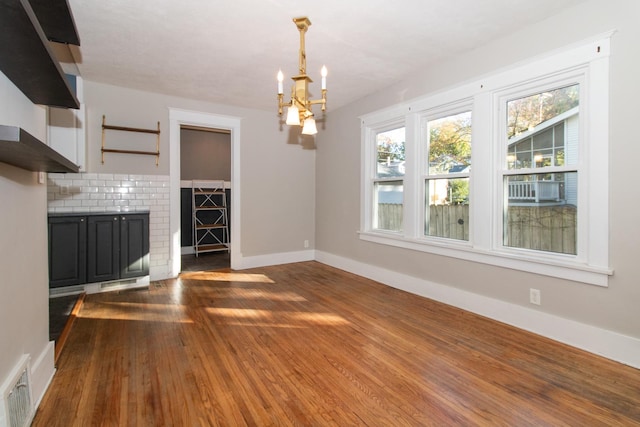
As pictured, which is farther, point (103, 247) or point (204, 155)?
point (204, 155)

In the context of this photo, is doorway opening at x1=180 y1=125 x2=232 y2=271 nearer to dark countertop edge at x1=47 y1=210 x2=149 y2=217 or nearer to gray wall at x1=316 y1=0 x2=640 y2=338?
dark countertop edge at x1=47 y1=210 x2=149 y2=217


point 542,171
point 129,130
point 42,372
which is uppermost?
point 129,130

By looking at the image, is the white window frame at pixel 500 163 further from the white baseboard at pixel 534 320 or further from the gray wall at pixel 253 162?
the gray wall at pixel 253 162

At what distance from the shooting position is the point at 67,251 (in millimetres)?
3670

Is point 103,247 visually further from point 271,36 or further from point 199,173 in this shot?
point 199,173

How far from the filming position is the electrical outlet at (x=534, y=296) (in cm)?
280

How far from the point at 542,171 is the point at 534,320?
1293 mm

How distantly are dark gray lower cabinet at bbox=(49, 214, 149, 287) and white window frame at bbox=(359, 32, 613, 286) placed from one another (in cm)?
307

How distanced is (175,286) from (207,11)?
3246 millimetres

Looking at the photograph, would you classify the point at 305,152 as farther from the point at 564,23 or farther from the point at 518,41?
the point at 564,23

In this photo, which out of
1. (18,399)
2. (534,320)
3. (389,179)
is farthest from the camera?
(389,179)

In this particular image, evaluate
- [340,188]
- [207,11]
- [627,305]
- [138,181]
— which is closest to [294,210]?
[340,188]

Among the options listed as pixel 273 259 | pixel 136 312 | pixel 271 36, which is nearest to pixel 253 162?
pixel 273 259

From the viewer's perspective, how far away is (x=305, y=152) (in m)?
5.84
